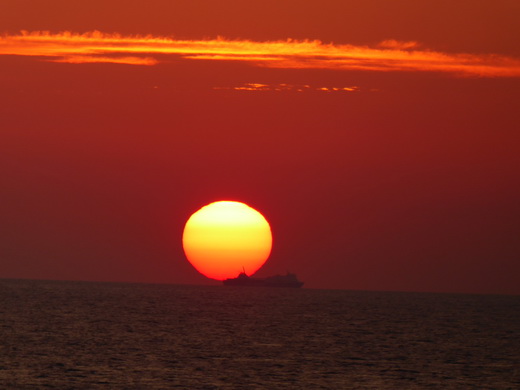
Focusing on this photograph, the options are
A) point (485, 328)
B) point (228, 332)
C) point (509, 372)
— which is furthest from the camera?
point (485, 328)

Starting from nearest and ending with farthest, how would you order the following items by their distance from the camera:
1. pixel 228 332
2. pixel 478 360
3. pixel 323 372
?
1. pixel 323 372
2. pixel 478 360
3. pixel 228 332

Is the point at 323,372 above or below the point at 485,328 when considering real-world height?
below

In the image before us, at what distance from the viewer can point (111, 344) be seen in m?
103

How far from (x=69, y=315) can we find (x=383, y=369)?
8575 centimetres

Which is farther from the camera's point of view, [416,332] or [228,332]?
[416,332]

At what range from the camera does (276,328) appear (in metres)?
140

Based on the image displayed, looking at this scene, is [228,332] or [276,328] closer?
[228,332]

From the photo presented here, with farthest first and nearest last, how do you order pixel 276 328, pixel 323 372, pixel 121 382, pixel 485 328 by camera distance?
pixel 485 328 → pixel 276 328 → pixel 323 372 → pixel 121 382

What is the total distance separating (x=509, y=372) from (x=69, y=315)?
297 feet

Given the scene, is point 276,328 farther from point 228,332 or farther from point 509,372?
point 509,372

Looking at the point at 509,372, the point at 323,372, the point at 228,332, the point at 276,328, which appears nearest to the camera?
the point at 323,372

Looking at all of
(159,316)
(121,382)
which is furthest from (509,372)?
(159,316)

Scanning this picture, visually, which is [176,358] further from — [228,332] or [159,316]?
[159,316]

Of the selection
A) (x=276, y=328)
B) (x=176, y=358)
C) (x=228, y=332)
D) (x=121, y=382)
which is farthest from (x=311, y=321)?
(x=121, y=382)
